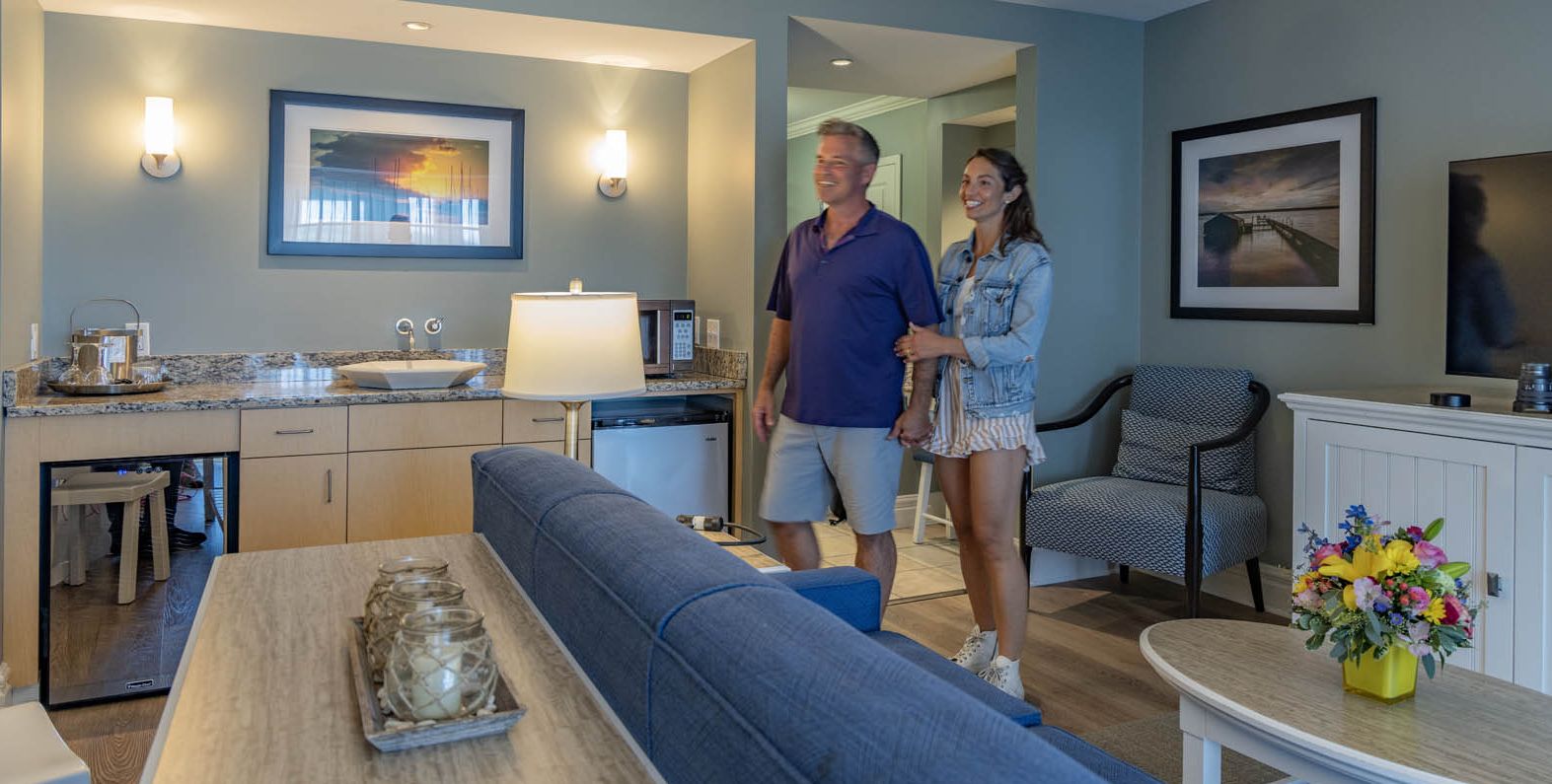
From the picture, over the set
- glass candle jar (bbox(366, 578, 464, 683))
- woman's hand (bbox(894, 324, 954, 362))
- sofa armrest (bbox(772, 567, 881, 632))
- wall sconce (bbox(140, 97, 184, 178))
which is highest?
wall sconce (bbox(140, 97, 184, 178))

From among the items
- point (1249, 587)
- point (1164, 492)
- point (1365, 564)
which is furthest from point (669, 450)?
point (1365, 564)

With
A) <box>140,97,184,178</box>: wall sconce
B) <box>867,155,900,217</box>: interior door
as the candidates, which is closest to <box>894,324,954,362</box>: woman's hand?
<box>140,97,184,178</box>: wall sconce

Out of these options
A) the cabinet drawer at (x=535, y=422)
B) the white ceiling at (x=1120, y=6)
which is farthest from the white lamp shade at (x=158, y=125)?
the white ceiling at (x=1120, y=6)

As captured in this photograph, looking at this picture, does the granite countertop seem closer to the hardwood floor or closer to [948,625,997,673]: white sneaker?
the hardwood floor

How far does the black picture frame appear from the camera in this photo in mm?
3602

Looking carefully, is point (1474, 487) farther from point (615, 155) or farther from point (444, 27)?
point (444, 27)

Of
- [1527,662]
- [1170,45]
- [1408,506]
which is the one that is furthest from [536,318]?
[1170,45]

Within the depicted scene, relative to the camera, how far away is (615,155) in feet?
13.9

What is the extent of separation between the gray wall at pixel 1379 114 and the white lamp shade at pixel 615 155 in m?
2.06

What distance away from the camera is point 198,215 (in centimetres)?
368

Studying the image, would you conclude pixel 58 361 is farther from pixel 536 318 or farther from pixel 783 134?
pixel 783 134

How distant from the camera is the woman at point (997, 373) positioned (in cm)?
287

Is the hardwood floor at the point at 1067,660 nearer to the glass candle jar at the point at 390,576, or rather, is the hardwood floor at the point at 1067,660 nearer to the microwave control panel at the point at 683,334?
the microwave control panel at the point at 683,334

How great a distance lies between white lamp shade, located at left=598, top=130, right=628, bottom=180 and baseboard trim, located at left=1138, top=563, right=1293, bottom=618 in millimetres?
2448
